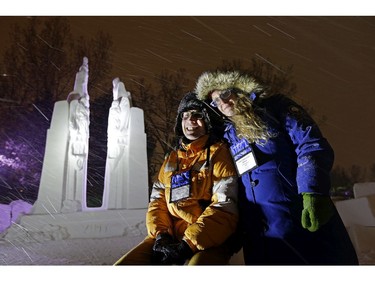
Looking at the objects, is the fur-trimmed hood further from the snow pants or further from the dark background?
the snow pants

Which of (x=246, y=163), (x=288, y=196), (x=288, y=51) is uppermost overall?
(x=288, y=51)

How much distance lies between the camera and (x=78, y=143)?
2561mm

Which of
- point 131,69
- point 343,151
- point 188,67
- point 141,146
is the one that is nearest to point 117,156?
point 141,146

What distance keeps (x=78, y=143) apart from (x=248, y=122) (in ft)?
4.74

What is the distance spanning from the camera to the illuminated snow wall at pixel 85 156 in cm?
245

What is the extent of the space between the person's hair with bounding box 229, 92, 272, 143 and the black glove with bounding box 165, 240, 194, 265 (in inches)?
24.1

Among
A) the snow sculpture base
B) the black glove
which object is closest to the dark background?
the snow sculpture base

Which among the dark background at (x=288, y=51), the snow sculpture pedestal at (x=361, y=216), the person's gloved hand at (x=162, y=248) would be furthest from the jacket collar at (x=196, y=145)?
the snow sculpture pedestal at (x=361, y=216)

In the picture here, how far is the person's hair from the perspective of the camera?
5.44 ft

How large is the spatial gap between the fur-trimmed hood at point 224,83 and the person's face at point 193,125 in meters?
0.11

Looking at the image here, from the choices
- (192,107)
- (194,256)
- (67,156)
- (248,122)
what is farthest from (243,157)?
(67,156)

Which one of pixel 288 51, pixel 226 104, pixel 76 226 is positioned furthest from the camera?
pixel 288 51

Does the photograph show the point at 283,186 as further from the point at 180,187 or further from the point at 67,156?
the point at 67,156

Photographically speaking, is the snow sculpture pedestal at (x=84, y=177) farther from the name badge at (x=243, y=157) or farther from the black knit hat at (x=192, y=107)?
the name badge at (x=243, y=157)
